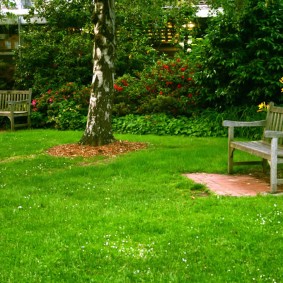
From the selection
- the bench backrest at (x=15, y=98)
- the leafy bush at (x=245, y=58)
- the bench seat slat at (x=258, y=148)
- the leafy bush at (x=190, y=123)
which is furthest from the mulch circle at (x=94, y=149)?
the bench backrest at (x=15, y=98)

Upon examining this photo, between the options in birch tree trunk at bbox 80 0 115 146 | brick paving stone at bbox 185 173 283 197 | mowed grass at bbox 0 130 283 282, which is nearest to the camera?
mowed grass at bbox 0 130 283 282

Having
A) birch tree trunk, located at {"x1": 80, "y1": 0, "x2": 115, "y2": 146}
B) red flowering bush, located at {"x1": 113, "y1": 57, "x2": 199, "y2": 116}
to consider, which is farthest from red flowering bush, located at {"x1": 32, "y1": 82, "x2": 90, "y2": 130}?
birch tree trunk, located at {"x1": 80, "y1": 0, "x2": 115, "y2": 146}

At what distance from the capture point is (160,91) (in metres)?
13.5

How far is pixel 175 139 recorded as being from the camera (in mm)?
11203

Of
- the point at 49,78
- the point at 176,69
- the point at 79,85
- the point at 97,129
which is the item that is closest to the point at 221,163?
the point at 97,129

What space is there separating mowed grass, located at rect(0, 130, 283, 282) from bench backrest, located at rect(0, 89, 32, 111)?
6.98 metres

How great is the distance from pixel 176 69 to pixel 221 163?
6.43 metres

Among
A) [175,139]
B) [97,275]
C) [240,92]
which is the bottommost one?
[97,275]

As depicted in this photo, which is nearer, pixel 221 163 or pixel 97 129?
pixel 221 163

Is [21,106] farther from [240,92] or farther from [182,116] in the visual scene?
[240,92]

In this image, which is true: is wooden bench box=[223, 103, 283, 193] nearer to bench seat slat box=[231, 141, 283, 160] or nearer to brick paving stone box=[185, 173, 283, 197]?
bench seat slat box=[231, 141, 283, 160]

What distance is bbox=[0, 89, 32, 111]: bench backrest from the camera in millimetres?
14758

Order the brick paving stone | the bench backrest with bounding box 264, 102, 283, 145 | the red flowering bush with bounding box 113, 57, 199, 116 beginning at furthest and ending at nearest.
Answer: the red flowering bush with bounding box 113, 57, 199, 116
the bench backrest with bounding box 264, 102, 283, 145
the brick paving stone

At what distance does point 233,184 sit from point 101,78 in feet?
13.6
